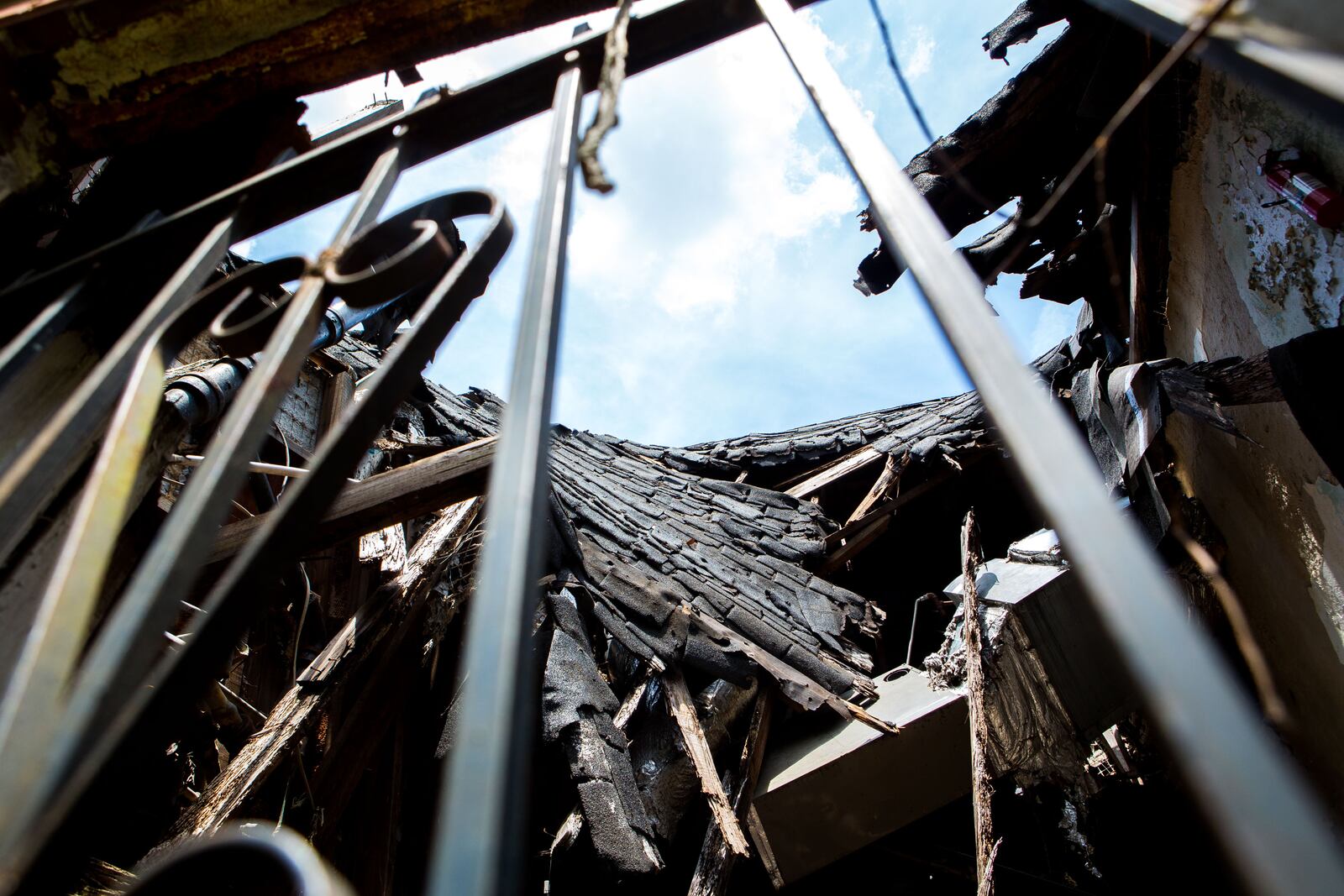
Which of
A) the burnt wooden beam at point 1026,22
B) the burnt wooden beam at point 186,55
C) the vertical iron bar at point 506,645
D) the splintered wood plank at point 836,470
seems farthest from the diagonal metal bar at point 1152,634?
the splintered wood plank at point 836,470

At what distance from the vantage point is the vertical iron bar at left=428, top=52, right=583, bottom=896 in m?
0.45

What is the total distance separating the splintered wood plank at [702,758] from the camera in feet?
8.93

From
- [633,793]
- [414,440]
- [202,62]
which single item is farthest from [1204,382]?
[414,440]

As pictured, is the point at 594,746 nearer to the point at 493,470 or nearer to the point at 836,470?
the point at 493,470

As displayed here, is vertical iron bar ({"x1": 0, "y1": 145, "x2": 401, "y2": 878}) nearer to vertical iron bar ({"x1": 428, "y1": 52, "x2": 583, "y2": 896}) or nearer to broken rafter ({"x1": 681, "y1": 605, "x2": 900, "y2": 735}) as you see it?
vertical iron bar ({"x1": 428, "y1": 52, "x2": 583, "y2": 896})

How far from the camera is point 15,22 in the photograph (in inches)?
54.2

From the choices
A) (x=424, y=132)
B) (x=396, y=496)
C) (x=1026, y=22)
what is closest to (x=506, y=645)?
(x=424, y=132)

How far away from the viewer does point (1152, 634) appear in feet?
1.48

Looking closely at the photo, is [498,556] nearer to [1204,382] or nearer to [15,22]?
[15,22]

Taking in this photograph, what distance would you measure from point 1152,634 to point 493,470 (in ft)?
1.73

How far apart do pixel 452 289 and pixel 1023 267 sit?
5.02 m

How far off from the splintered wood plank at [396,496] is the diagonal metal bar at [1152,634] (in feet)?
6.54

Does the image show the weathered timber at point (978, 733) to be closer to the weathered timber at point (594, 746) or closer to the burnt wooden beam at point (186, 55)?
the weathered timber at point (594, 746)

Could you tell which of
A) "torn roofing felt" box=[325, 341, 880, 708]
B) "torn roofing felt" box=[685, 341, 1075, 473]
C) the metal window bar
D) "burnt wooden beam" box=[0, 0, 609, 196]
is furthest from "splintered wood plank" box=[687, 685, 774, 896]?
"torn roofing felt" box=[685, 341, 1075, 473]
